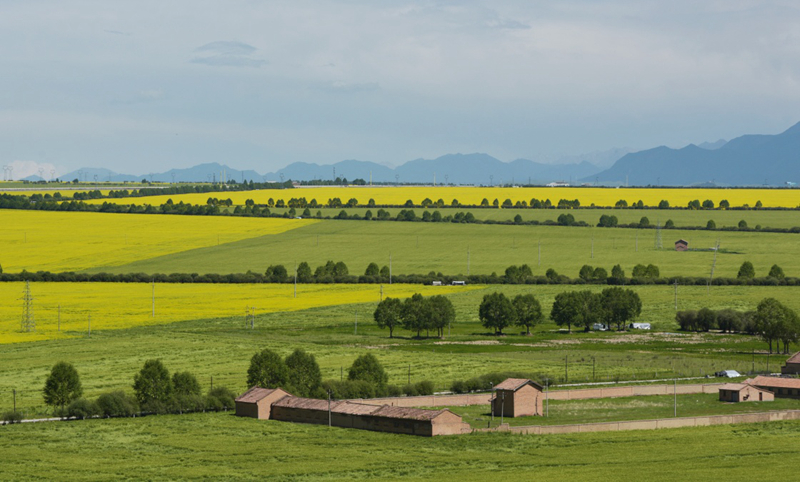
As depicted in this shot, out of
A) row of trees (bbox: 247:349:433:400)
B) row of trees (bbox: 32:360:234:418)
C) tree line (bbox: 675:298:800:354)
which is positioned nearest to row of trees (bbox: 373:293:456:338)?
tree line (bbox: 675:298:800:354)

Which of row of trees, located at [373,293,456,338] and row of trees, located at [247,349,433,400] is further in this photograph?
row of trees, located at [373,293,456,338]

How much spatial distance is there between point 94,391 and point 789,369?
53.7 metres

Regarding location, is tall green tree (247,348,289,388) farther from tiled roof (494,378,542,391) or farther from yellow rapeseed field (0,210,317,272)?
yellow rapeseed field (0,210,317,272)

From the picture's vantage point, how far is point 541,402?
73.6 meters

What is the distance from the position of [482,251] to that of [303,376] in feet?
288

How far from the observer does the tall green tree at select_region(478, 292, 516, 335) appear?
107 m

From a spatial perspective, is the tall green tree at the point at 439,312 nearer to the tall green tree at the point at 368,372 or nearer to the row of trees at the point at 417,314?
the row of trees at the point at 417,314

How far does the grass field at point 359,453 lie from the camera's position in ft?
180

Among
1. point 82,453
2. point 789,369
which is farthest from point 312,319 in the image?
point 82,453

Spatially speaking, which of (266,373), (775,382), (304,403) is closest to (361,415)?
(304,403)

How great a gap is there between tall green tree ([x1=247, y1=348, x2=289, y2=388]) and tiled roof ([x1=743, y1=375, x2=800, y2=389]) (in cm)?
3347

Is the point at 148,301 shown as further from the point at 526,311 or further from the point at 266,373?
the point at 266,373

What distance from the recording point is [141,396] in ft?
237

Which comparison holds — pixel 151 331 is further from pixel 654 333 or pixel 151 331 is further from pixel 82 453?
pixel 654 333
